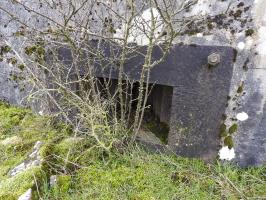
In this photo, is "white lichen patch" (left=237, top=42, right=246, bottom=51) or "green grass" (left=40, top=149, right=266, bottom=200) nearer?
"green grass" (left=40, top=149, right=266, bottom=200)

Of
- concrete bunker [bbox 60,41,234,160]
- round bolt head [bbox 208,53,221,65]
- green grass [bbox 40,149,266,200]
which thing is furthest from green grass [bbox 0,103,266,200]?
round bolt head [bbox 208,53,221,65]

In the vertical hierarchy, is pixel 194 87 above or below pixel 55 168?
above

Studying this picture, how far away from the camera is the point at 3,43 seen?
4.58 meters

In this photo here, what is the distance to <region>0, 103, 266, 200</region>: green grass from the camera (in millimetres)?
2889

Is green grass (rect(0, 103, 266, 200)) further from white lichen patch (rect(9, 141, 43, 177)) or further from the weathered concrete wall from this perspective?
the weathered concrete wall

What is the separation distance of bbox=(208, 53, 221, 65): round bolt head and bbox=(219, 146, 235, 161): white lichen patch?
2.54 ft

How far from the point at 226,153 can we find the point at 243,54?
898 millimetres

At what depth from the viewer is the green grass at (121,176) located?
9.48 ft

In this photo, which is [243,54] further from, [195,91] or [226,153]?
[226,153]

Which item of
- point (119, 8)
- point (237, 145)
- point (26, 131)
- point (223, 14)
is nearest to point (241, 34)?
point (223, 14)

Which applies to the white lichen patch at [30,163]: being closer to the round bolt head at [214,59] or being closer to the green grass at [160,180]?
the green grass at [160,180]

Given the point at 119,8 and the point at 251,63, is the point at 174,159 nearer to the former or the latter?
the point at 251,63

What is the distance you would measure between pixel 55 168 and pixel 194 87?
4.68 ft

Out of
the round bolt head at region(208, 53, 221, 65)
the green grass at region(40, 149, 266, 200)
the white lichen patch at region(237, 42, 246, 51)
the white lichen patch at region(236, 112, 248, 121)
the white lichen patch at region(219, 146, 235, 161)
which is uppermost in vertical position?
the white lichen patch at region(237, 42, 246, 51)
